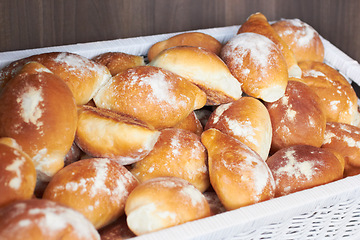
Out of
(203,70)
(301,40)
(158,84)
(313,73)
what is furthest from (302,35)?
(158,84)

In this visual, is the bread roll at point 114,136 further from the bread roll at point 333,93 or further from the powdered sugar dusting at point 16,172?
the bread roll at point 333,93

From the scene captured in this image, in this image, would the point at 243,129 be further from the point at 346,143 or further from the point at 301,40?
the point at 301,40

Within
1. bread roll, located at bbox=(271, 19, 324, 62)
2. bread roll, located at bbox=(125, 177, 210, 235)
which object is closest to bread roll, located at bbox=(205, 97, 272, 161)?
bread roll, located at bbox=(125, 177, 210, 235)

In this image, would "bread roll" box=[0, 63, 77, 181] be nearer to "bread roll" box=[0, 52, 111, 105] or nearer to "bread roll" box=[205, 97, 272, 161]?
"bread roll" box=[0, 52, 111, 105]

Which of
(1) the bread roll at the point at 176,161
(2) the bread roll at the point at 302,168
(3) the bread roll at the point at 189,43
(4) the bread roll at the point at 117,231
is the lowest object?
(4) the bread roll at the point at 117,231

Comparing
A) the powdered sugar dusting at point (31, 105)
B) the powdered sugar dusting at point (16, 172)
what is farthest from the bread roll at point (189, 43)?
the powdered sugar dusting at point (16, 172)

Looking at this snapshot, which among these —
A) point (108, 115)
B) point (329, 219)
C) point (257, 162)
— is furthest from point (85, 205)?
point (329, 219)
